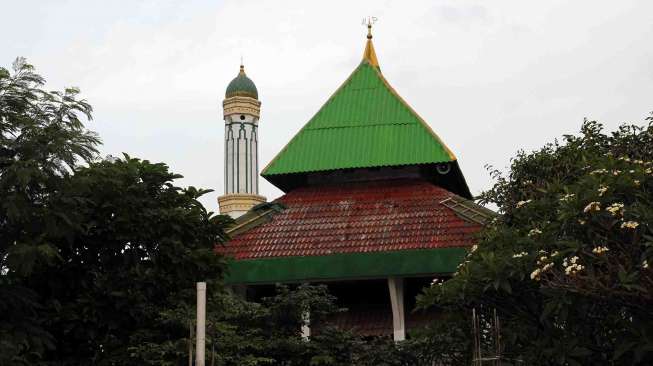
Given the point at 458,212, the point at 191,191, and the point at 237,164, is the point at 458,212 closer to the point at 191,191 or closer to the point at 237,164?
the point at 191,191

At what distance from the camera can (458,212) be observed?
23812 millimetres

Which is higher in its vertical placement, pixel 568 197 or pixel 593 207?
pixel 568 197

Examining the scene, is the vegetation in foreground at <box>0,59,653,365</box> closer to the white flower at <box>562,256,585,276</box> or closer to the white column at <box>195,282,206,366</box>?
the white flower at <box>562,256,585,276</box>

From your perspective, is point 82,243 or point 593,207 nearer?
point 593,207

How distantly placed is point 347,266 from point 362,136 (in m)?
4.82

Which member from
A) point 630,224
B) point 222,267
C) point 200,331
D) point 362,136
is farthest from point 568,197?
point 362,136

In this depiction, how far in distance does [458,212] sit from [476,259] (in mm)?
9593

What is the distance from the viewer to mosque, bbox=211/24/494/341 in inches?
910

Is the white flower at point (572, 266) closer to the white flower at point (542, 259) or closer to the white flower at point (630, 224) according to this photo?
the white flower at point (542, 259)

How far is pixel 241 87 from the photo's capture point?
4928 centimetres

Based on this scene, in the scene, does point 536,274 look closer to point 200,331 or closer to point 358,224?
point 200,331

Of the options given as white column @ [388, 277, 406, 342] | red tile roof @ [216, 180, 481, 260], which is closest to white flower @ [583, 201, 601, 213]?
red tile roof @ [216, 180, 481, 260]

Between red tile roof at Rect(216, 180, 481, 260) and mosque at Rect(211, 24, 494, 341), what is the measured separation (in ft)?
0.09

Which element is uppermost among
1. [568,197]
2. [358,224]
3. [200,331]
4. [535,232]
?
[358,224]
